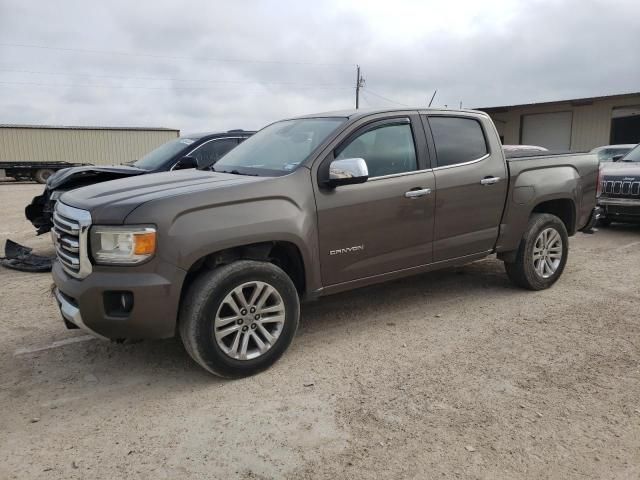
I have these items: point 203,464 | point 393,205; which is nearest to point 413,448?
point 203,464

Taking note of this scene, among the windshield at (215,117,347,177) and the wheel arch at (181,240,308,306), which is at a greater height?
the windshield at (215,117,347,177)

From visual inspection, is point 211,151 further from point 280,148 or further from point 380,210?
point 380,210

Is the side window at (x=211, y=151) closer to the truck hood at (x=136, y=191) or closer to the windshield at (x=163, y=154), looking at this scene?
the windshield at (x=163, y=154)

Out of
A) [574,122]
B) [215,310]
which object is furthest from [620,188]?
[574,122]

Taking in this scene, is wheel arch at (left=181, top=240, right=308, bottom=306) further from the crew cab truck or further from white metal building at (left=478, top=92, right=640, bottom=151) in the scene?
white metal building at (left=478, top=92, right=640, bottom=151)

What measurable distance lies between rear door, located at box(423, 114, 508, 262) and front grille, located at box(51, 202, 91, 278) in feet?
9.21

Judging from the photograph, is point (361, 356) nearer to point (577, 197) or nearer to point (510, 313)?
point (510, 313)

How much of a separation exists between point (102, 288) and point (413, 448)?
2.08 meters

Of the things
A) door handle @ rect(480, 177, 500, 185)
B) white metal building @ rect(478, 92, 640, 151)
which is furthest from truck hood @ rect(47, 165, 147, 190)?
white metal building @ rect(478, 92, 640, 151)

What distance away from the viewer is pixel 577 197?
5750 millimetres

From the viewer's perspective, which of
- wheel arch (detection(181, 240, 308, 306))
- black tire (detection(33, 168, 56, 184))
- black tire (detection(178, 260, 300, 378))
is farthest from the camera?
black tire (detection(33, 168, 56, 184))

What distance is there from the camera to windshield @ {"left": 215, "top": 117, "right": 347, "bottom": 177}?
4.19m

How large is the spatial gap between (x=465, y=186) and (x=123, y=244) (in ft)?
9.80

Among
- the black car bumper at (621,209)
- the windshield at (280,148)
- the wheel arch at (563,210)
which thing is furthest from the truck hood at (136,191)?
the black car bumper at (621,209)
